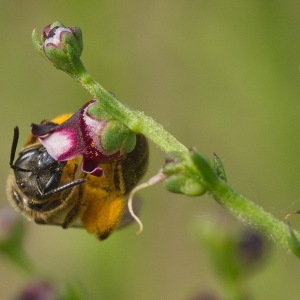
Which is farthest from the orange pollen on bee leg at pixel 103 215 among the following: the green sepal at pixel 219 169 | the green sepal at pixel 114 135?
the green sepal at pixel 219 169

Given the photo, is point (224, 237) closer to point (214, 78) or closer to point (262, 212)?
point (262, 212)

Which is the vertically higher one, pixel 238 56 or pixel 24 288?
pixel 24 288

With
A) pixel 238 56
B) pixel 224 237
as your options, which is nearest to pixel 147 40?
pixel 238 56

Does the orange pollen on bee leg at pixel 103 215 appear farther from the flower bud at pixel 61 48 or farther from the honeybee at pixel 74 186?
the flower bud at pixel 61 48

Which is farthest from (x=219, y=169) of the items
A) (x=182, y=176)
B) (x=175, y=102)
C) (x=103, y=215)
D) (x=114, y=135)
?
(x=175, y=102)

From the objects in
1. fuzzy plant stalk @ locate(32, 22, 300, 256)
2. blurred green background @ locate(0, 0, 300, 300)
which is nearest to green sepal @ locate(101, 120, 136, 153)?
fuzzy plant stalk @ locate(32, 22, 300, 256)

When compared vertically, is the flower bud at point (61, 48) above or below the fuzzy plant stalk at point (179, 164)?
above

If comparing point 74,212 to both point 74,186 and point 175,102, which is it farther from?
point 175,102
